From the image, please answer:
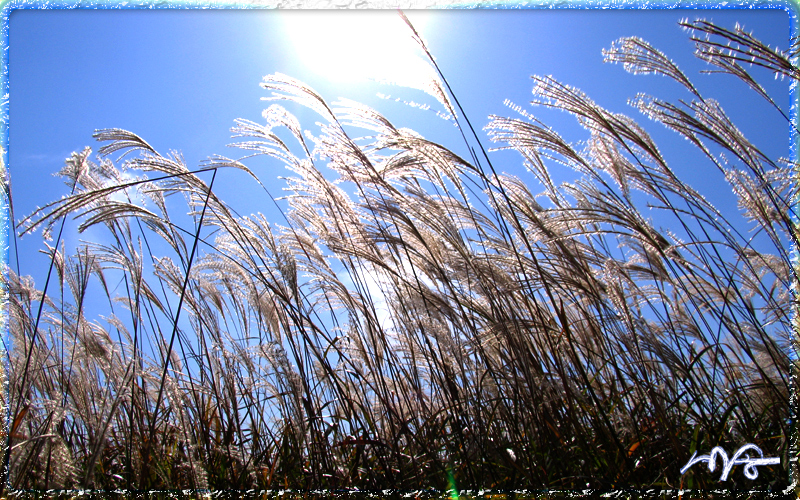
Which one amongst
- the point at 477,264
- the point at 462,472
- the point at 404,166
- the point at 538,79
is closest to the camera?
the point at 462,472

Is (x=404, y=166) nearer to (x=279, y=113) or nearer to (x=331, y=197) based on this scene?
(x=331, y=197)

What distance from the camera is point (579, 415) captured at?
5.95ft

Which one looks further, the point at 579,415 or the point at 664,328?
the point at 664,328

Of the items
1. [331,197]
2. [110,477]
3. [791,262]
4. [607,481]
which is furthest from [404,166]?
[110,477]

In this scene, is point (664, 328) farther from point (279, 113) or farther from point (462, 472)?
point (279, 113)

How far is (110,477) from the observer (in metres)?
2.04

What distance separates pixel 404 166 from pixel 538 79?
2.21ft

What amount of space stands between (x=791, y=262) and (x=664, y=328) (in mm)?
618

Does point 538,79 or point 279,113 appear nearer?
point 538,79

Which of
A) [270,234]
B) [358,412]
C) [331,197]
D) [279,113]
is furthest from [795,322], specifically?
[279,113]

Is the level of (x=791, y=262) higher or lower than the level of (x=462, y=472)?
higher

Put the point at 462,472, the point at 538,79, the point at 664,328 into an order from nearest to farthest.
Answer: the point at 462,472, the point at 538,79, the point at 664,328

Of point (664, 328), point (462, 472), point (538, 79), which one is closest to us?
point (462, 472)

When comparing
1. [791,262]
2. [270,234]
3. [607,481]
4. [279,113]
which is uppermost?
[279,113]
